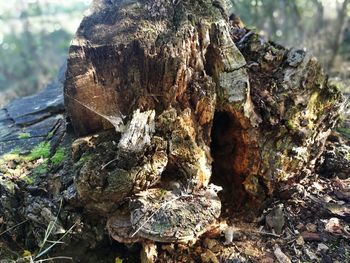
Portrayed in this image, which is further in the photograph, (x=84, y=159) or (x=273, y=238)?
(x=273, y=238)

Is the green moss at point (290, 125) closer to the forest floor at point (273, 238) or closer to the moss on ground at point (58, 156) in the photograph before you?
the forest floor at point (273, 238)

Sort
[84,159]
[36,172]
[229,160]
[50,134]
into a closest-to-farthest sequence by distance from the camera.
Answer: [84,159] → [36,172] → [229,160] → [50,134]

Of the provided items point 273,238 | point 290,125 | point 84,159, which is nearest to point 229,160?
point 290,125

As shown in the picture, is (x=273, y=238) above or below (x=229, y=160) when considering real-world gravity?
below

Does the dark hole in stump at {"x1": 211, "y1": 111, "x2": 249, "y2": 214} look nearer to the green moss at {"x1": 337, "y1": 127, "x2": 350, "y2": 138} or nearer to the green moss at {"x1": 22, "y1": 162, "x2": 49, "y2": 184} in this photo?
the green moss at {"x1": 337, "y1": 127, "x2": 350, "y2": 138}

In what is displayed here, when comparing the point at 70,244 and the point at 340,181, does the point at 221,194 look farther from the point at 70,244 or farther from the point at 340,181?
the point at 70,244

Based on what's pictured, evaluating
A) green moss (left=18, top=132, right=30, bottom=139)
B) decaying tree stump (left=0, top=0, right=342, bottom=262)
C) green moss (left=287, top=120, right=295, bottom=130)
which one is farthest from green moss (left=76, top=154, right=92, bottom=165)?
green moss (left=287, top=120, right=295, bottom=130)

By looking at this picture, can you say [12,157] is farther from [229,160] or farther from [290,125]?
[290,125]
